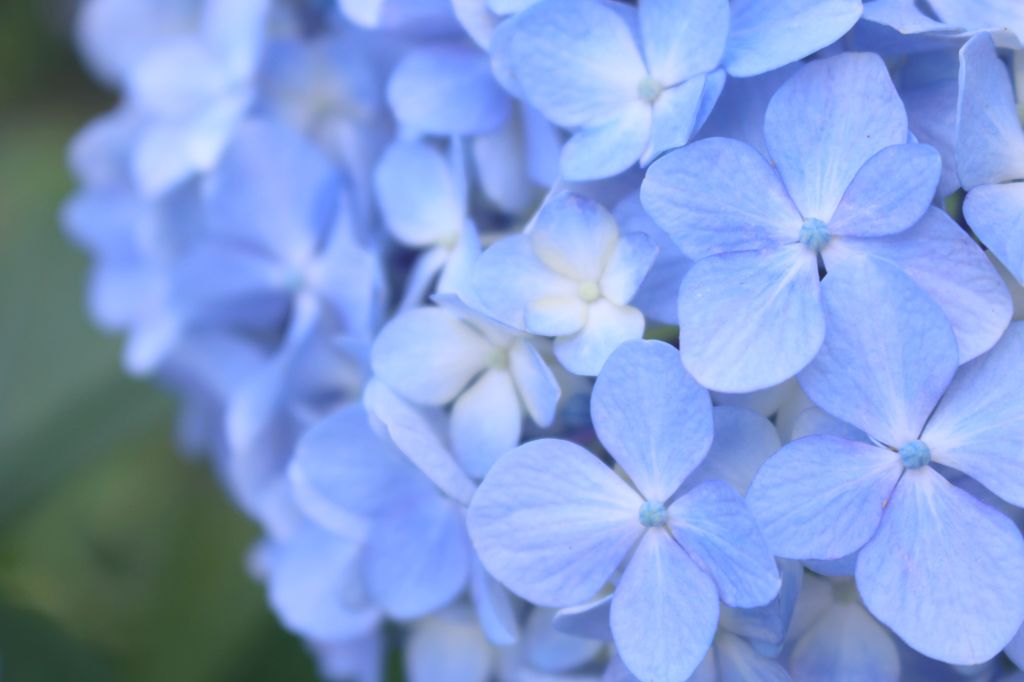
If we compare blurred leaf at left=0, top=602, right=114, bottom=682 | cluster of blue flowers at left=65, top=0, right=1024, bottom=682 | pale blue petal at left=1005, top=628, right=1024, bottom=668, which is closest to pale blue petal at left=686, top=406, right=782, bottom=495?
cluster of blue flowers at left=65, top=0, right=1024, bottom=682

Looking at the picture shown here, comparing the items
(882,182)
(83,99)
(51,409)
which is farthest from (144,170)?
(83,99)

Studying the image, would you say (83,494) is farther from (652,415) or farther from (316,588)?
(652,415)

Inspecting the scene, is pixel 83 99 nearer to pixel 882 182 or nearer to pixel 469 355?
pixel 469 355

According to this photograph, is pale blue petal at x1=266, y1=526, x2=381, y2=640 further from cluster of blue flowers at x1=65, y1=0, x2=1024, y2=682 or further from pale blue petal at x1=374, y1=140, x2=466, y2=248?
pale blue petal at x1=374, y1=140, x2=466, y2=248

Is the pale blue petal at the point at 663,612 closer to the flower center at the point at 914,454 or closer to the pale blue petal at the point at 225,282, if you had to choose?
the flower center at the point at 914,454

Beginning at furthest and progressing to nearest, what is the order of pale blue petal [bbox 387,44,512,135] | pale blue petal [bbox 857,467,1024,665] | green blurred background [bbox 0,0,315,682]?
green blurred background [bbox 0,0,315,682]
pale blue petal [bbox 387,44,512,135]
pale blue petal [bbox 857,467,1024,665]

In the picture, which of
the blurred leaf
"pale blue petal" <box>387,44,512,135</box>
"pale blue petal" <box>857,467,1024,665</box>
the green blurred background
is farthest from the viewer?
the green blurred background

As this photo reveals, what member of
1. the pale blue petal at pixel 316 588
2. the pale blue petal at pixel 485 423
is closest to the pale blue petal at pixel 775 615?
the pale blue petal at pixel 485 423
